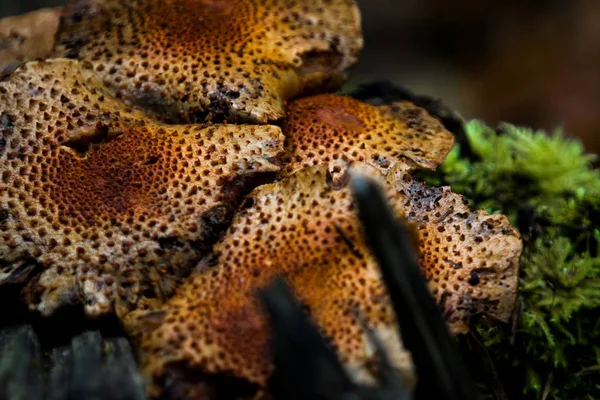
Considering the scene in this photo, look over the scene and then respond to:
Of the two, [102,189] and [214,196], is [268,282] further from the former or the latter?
[102,189]

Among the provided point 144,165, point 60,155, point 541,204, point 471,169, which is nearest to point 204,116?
point 144,165

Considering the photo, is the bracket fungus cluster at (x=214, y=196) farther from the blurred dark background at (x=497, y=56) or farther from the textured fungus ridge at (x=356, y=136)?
the blurred dark background at (x=497, y=56)

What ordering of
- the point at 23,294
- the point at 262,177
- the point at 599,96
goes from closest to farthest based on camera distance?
1. the point at 23,294
2. the point at 262,177
3. the point at 599,96

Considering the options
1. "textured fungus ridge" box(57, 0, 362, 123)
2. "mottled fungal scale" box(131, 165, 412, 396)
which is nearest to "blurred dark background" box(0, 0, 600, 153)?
"textured fungus ridge" box(57, 0, 362, 123)

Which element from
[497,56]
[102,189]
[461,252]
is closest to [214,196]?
[102,189]

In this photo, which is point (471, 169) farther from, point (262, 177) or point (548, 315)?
point (262, 177)

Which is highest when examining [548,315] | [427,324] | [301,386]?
[427,324]

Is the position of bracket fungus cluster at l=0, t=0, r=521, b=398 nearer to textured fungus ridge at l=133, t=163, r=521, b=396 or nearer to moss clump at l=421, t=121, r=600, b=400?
textured fungus ridge at l=133, t=163, r=521, b=396

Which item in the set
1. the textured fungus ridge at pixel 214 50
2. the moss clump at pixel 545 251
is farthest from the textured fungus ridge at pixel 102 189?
the moss clump at pixel 545 251
